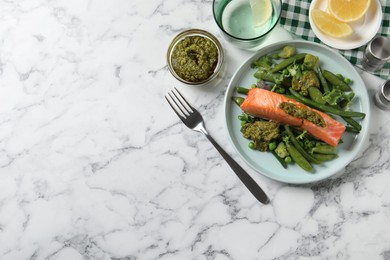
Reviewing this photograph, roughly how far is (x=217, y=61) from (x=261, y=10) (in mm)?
335

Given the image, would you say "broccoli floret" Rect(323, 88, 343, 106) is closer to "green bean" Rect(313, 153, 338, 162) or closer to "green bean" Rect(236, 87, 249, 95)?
"green bean" Rect(313, 153, 338, 162)

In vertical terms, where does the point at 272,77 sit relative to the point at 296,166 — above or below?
above

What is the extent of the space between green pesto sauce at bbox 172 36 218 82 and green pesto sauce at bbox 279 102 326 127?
0.42 meters

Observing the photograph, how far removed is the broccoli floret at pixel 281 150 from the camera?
2.41 metres

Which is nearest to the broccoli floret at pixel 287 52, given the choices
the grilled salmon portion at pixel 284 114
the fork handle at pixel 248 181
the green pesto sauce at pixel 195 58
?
the grilled salmon portion at pixel 284 114

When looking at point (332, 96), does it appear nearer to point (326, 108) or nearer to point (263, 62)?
point (326, 108)

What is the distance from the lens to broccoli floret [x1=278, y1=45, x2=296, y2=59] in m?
2.47

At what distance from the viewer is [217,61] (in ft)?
8.23

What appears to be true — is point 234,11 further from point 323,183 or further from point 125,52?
point 323,183

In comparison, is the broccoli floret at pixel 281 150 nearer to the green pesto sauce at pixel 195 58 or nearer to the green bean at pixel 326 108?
the green bean at pixel 326 108

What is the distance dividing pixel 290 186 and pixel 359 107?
0.51 m

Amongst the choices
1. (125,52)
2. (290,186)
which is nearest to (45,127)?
(125,52)

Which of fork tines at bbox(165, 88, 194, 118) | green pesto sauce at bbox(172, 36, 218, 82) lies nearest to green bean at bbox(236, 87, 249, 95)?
green pesto sauce at bbox(172, 36, 218, 82)

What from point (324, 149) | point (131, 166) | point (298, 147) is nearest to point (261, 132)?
point (298, 147)
